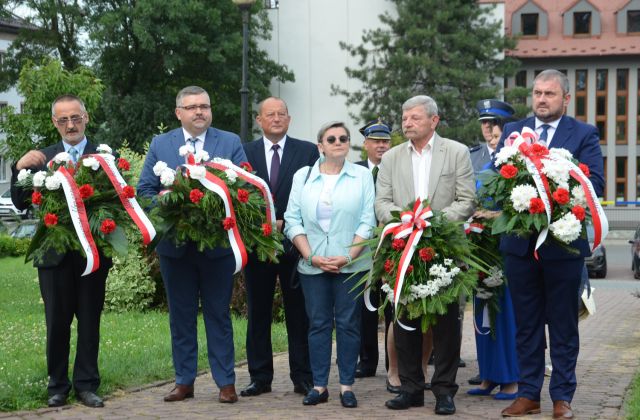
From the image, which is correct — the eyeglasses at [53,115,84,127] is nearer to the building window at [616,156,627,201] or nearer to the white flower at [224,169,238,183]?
the white flower at [224,169,238,183]

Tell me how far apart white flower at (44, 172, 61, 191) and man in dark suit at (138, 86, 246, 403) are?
796 millimetres

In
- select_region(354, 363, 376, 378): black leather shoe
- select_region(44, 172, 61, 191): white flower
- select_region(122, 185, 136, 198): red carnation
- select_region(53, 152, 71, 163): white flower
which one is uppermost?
select_region(53, 152, 71, 163): white flower

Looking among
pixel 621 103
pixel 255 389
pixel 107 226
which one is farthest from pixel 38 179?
pixel 621 103

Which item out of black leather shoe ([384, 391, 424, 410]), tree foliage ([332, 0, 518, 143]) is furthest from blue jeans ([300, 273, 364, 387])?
tree foliage ([332, 0, 518, 143])

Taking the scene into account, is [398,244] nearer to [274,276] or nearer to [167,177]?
[274,276]

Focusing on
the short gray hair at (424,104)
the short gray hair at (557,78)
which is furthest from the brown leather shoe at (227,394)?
the short gray hair at (557,78)

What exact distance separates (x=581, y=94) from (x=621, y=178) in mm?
5655

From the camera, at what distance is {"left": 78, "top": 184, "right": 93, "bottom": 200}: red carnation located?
23.4 feet

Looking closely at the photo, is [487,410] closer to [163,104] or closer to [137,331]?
[137,331]

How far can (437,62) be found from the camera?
47.7 meters

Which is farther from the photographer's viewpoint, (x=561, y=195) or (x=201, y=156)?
(x=201, y=156)

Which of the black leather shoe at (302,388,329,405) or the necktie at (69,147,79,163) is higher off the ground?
the necktie at (69,147,79,163)

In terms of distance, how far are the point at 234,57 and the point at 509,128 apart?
4031 cm

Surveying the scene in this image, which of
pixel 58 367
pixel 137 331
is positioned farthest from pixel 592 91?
pixel 58 367
